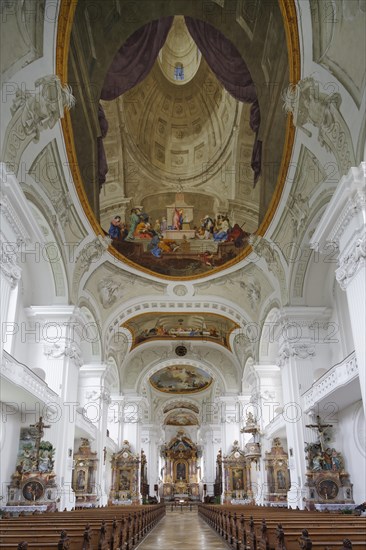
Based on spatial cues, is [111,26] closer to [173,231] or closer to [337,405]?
[173,231]

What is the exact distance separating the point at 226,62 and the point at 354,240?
6266mm

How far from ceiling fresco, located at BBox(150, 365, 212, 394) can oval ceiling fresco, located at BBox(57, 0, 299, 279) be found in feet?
43.8

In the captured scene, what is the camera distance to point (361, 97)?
871cm

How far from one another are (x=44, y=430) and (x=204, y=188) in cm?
942

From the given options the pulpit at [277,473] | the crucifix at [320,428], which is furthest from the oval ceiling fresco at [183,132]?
the pulpit at [277,473]

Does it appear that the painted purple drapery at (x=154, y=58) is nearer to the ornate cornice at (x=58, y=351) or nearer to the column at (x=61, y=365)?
the column at (x=61, y=365)

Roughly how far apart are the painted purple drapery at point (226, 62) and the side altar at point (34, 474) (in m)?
10.3

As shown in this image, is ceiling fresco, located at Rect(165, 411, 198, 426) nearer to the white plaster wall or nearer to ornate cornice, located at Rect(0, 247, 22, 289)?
the white plaster wall

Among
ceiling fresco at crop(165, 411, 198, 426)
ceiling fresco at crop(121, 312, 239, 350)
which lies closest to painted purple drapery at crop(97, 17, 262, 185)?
ceiling fresco at crop(121, 312, 239, 350)

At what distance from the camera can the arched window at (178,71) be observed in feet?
47.2

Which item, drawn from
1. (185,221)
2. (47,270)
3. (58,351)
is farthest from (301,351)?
(47,270)

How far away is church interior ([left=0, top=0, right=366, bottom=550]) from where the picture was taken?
9094mm

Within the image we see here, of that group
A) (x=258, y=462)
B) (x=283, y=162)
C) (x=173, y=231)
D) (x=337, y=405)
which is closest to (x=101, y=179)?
(x=173, y=231)

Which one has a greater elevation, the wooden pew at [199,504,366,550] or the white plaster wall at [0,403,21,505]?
the white plaster wall at [0,403,21,505]
